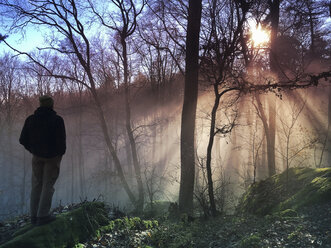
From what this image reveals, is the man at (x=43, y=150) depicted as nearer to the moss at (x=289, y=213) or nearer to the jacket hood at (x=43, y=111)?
the jacket hood at (x=43, y=111)

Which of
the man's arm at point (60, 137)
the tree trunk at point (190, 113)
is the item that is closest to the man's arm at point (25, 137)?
the man's arm at point (60, 137)

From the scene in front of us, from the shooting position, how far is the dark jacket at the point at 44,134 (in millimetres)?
4293

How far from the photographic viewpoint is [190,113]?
8.37 meters

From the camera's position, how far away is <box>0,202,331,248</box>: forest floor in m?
4.18

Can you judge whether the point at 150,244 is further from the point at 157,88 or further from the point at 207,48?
the point at 157,88

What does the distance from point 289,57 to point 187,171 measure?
9.06 m

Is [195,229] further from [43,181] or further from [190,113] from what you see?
[190,113]

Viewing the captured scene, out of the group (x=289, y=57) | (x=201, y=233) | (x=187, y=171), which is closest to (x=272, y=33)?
(x=289, y=57)

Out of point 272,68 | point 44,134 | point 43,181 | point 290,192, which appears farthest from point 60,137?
point 272,68

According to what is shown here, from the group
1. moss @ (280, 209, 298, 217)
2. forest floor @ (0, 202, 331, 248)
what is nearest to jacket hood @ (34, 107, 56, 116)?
forest floor @ (0, 202, 331, 248)

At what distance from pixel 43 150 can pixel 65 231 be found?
1.44 metres

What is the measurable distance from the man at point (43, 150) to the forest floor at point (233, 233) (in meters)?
0.70

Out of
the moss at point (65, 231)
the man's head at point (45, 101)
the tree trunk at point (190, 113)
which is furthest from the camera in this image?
the tree trunk at point (190, 113)

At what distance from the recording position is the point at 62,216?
4.43m
